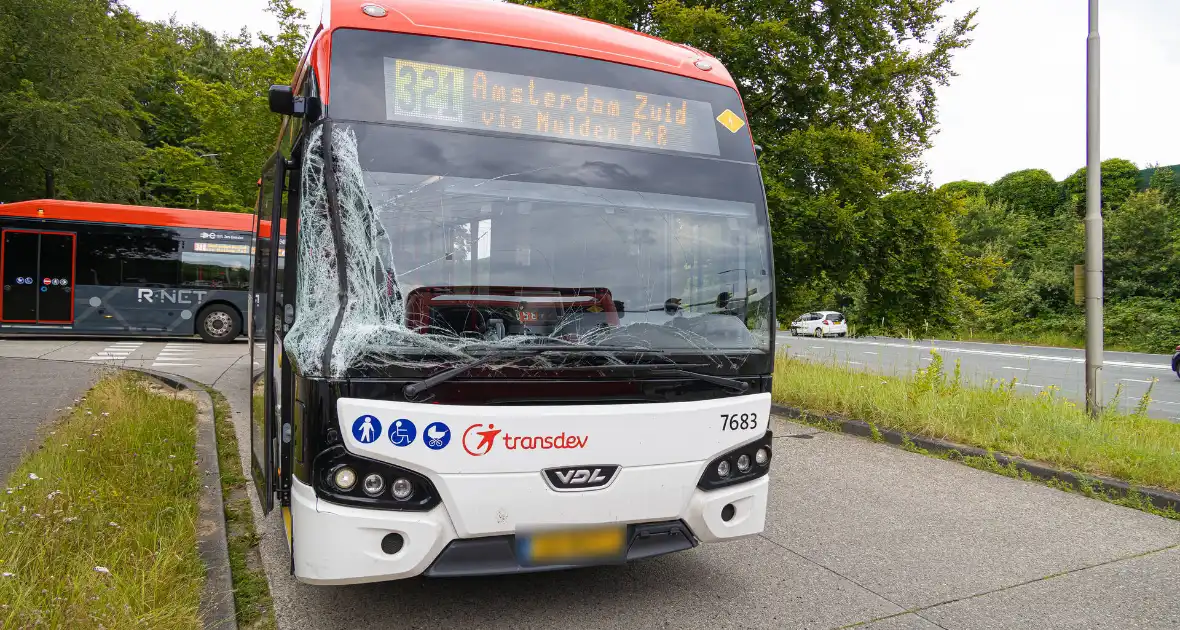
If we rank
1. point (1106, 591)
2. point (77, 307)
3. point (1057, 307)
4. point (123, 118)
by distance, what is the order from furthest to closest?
point (1057, 307)
point (123, 118)
point (77, 307)
point (1106, 591)

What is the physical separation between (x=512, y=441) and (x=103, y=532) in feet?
7.70

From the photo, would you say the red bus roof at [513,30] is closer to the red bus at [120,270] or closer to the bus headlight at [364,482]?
the bus headlight at [364,482]

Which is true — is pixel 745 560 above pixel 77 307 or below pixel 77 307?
below

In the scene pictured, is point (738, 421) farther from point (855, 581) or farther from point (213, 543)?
point (213, 543)

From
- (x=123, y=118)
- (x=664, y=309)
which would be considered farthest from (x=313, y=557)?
(x=123, y=118)

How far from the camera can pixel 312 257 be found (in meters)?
3.31

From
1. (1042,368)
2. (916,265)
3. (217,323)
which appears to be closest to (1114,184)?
(1042,368)

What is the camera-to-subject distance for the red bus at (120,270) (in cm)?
1719

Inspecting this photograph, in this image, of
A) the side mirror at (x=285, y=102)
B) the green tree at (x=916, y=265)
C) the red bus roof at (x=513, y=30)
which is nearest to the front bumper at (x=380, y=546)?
the side mirror at (x=285, y=102)

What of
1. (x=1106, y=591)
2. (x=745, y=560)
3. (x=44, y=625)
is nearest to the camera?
(x=44, y=625)

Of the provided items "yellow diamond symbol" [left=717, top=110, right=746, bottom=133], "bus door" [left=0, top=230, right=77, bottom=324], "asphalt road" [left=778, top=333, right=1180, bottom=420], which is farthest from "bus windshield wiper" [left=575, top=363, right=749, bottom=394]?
"bus door" [left=0, top=230, right=77, bottom=324]

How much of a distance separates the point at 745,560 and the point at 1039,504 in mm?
2752

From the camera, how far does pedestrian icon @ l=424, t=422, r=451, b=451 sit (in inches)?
123

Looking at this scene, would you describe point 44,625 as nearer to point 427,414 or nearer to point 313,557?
point 313,557
